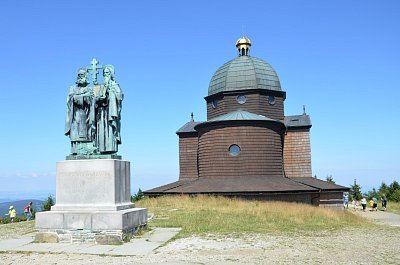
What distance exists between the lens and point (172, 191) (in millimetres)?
29109

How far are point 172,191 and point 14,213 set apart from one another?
34.8ft

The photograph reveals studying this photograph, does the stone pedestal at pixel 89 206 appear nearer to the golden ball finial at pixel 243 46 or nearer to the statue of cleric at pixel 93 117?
the statue of cleric at pixel 93 117

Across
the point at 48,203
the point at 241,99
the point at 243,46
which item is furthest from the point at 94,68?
the point at 243,46

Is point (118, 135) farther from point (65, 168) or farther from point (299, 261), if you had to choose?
point (299, 261)

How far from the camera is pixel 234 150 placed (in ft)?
102

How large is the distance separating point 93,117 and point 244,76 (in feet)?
83.8

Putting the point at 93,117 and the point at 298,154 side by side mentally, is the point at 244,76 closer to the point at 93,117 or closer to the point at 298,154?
the point at 298,154

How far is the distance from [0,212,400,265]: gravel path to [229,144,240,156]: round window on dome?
18968 mm


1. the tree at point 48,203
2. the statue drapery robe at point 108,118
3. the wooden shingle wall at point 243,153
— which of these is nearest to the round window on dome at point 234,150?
the wooden shingle wall at point 243,153

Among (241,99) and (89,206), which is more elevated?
(241,99)

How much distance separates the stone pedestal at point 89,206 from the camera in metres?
10.8

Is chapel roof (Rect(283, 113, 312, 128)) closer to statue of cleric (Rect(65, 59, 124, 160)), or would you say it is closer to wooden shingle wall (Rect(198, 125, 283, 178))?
wooden shingle wall (Rect(198, 125, 283, 178))

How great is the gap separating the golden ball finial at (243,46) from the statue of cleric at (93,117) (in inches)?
1131

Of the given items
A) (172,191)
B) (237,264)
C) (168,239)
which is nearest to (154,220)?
(168,239)
